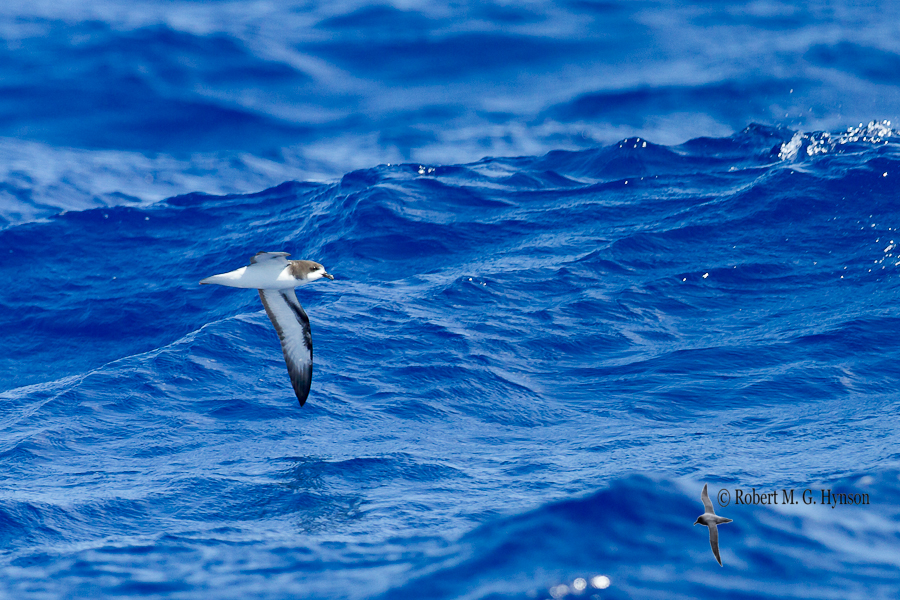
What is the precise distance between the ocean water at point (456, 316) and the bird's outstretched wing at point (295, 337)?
0.80 meters

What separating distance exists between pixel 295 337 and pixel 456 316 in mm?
4096

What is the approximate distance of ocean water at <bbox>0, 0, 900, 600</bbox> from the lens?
10.8 meters

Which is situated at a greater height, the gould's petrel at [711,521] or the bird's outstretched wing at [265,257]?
the bird's outstretched wing at [265,257]

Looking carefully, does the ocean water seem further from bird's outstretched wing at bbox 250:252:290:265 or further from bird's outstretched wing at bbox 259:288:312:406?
bird's outstretched wing at bbox 250:252:290:265

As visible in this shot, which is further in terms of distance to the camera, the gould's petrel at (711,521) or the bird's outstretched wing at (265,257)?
the bird's outstretched wing at (265,257)

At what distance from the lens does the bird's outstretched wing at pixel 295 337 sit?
1431 cm


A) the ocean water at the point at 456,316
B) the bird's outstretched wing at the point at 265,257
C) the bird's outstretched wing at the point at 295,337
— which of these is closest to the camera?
the ocean water at the point at 456,316

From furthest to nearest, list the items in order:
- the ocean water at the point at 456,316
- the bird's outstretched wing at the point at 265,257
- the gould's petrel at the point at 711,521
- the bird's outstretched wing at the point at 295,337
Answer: the bird's outstretched wing at the point at 295,337, the bird's outstretched wing at the point at 265,257, the ocean water at the point at 456,316, the gould's petrel at the point at 711,521

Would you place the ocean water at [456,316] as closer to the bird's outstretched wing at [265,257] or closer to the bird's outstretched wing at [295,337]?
the bird's outstretched wing at [295,337]

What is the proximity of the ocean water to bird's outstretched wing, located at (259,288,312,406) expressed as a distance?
0.80m

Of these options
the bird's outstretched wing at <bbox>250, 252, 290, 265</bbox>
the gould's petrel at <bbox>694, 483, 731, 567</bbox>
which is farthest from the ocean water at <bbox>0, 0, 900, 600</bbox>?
the bird's outstretched wing at <bbox>250, 252, 290, 265</bbox>

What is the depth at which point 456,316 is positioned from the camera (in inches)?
697

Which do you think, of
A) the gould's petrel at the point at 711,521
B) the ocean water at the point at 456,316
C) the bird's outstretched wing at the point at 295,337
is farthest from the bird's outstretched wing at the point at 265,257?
the gould's petrel at the point at 711,521

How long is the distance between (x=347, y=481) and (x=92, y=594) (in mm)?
3560
